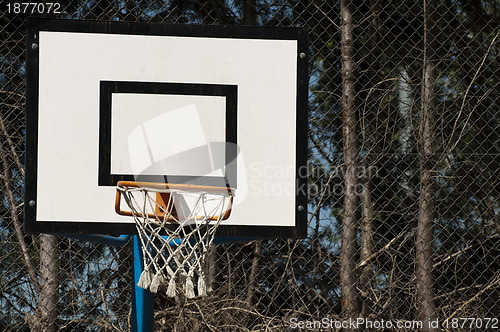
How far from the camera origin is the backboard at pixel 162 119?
108 inches

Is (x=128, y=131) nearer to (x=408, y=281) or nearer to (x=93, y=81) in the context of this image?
(x=93, y=81)

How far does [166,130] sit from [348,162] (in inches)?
67.8

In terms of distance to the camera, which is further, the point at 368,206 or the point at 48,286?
the point at 368,206

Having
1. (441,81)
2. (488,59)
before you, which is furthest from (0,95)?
(488,59)

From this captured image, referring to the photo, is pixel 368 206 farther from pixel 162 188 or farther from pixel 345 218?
pixel 162 188

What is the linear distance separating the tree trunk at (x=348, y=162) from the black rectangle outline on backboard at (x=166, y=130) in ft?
4.79

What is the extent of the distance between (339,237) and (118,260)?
1501 millimetres

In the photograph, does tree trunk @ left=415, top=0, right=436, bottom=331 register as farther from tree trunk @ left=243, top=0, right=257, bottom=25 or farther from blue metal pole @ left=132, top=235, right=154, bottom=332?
blue metal pole @ left=132, top=235, right=154, bottom=332

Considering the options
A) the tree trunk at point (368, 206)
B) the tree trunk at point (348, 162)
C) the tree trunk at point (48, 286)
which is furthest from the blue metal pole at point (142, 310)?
the tree trunk at point (368, 206)

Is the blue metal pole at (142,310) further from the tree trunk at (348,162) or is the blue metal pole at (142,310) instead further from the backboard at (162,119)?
the tree trunk at (348,162)

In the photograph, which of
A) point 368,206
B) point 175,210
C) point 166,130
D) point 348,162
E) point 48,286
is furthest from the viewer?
point 368,206

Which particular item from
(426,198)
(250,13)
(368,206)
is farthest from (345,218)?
(250,13)

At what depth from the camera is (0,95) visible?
4367mm

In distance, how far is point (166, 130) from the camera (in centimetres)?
279
